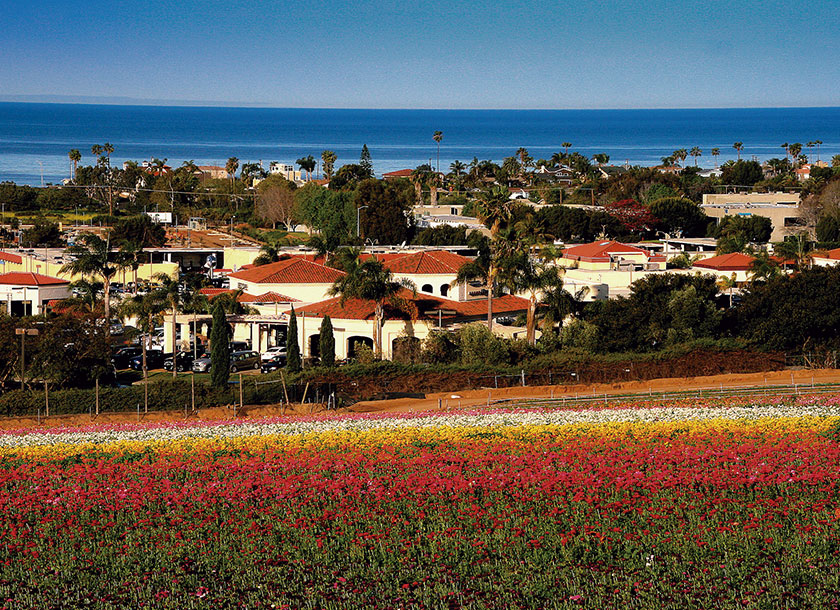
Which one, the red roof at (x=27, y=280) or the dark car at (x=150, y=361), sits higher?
the red roof at (x=27, y=280)

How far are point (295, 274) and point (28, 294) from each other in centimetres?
1619

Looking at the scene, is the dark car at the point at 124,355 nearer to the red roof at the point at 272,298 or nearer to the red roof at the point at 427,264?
the red roof at the point at 272,298

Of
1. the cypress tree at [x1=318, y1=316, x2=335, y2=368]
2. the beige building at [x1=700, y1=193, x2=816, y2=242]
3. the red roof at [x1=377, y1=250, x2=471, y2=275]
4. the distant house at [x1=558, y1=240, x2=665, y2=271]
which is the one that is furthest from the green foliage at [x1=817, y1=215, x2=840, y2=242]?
the cypress tree at [x1=318, y1=316, x2=335, y2=368]

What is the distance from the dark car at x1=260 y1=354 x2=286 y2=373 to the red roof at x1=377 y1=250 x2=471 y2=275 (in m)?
13.4

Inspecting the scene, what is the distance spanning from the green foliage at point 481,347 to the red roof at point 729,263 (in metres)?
28.7

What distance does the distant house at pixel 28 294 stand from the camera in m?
67.7

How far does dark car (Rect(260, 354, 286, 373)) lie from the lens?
52900 mm

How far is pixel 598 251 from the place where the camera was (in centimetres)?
8062

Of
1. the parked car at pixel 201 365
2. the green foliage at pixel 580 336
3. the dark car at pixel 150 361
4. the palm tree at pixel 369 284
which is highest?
the palm tree at pixel 369 284

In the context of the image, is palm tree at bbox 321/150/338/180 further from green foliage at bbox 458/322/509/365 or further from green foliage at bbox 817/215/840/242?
green foliage at bbox 458/322/509/365

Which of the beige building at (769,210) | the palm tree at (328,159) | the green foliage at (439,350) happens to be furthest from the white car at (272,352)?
the palm tree at (328,159)

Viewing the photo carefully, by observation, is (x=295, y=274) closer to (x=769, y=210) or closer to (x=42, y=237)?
(x=42, y=237)

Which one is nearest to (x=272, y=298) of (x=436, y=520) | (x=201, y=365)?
(x=201, y=365)

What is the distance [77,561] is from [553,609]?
24.9 ft
